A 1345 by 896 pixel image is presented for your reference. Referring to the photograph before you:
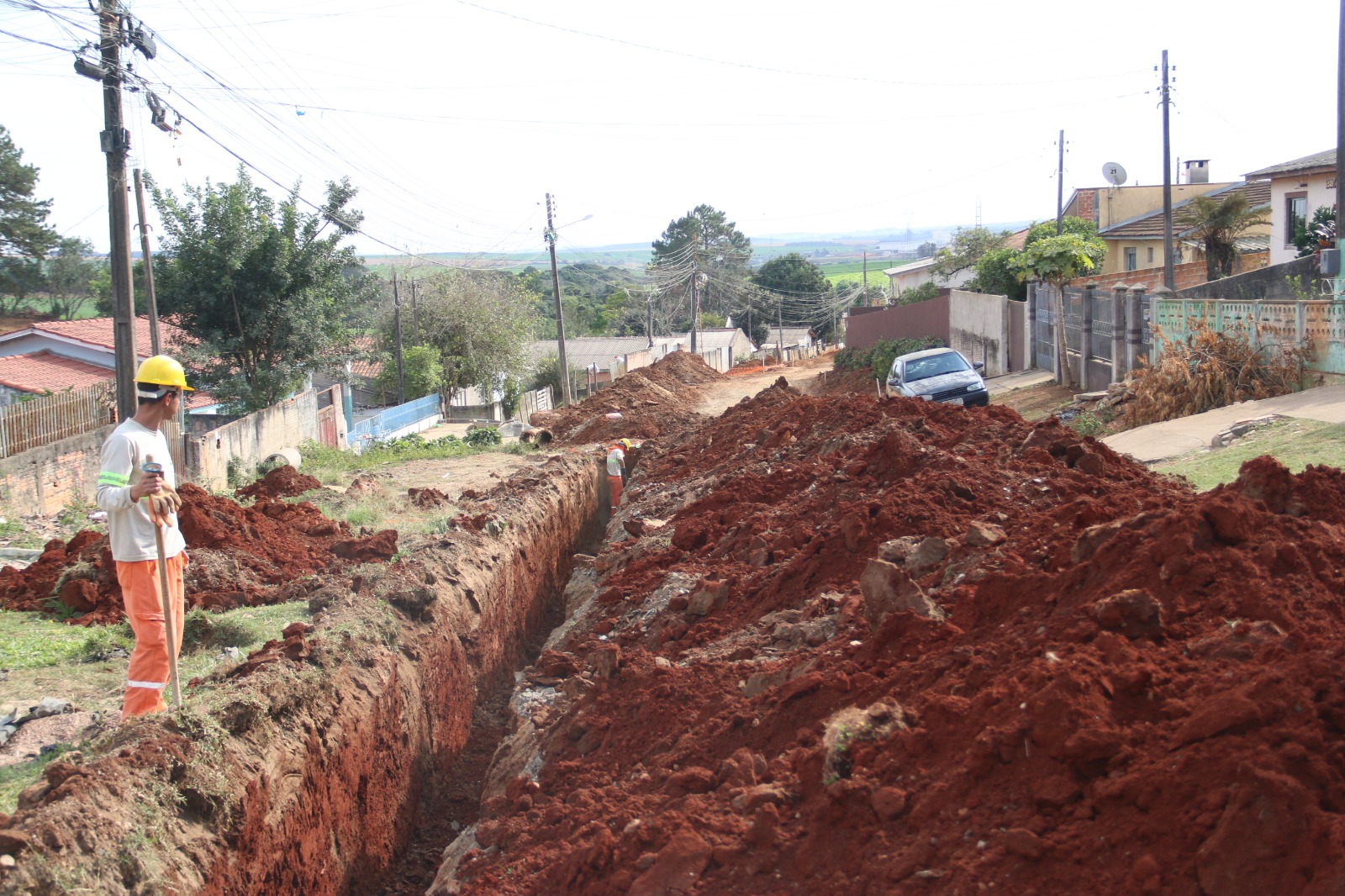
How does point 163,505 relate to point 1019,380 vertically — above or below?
above

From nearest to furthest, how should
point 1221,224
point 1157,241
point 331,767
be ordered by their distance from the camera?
point 331,767, point 1221,224, point 1157,241

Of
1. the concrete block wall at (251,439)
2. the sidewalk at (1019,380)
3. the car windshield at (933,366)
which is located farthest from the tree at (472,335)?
the car windshield at (933,366)

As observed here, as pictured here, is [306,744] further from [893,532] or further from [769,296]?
[769,296]

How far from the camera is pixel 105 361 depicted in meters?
30.0

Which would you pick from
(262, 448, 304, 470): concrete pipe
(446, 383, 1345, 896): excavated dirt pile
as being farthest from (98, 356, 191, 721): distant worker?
(262, 448, 304, 470): concrete pipe

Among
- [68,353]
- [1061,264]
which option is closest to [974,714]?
[1061,264]

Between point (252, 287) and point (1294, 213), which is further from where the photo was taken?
point (1294, 213)

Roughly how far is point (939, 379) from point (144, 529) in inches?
563

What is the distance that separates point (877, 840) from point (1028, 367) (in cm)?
2582

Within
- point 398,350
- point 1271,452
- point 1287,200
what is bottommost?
point 1271,452

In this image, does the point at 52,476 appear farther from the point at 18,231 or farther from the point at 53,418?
the point at 18,231

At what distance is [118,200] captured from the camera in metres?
13.4

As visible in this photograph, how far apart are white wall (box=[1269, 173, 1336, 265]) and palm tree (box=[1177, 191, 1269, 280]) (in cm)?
84

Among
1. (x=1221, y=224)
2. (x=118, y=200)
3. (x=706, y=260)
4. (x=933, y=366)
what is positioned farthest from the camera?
(x=706, y=260)
